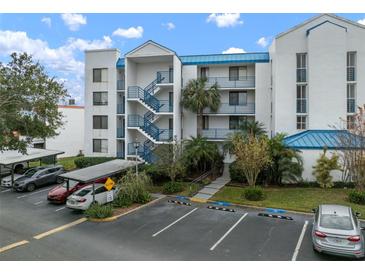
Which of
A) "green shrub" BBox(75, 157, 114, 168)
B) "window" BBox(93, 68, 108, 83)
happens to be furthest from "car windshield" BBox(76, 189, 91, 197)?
"window" BBox(93, 68, 108, 83)

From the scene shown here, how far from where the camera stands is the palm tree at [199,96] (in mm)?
28859

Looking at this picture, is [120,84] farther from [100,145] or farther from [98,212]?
[98,212]

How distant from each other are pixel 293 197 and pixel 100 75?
928 inches

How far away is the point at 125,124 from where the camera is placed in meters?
30.8

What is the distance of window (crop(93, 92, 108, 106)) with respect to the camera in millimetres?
33438

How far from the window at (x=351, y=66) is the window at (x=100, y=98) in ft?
78.9

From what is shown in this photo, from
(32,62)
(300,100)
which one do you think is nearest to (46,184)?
(32,62)

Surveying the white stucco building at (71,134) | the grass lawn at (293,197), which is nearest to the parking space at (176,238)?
the grass lawn at (293,197)

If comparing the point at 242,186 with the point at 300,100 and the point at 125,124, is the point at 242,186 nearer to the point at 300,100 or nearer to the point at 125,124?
the point at 300,100

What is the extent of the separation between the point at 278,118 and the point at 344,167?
7.29 meters

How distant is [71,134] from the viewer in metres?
46.8

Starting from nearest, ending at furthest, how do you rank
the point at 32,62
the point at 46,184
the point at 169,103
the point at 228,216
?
the point at 228,216 < the point at 32,62 < the point at 46,184 < the point at 169,103

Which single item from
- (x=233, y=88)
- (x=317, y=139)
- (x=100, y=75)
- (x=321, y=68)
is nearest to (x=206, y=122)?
(x=233, y=88)

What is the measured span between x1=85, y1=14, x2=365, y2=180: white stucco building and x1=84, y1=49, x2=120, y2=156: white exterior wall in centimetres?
11
